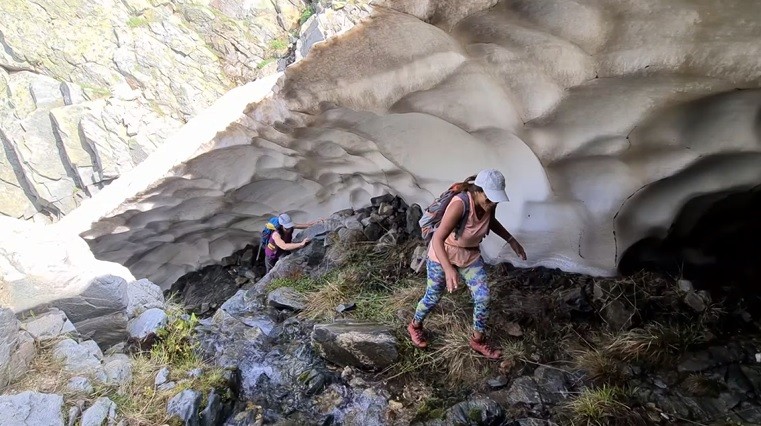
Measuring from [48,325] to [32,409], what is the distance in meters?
0.96

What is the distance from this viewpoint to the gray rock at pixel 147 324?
4.41 metres

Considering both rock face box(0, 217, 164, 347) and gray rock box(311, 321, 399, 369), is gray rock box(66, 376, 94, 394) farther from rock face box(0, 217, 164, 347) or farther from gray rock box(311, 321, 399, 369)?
gray rock box(311, 321, 399, 369)

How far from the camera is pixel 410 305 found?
431 centimetres

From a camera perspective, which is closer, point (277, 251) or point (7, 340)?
point (7, 340)

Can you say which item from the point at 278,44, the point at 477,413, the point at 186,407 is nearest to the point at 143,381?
the point at 186,407

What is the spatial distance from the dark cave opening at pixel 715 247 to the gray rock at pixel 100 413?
13.2ft

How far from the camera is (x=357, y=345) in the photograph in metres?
3.69

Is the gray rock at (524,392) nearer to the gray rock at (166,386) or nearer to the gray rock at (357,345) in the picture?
the gray rock at (357,345)

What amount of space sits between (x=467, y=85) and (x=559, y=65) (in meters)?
0.85

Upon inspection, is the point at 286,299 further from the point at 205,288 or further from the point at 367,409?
the point at 205,288

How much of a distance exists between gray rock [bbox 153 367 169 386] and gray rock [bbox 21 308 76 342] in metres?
0.94

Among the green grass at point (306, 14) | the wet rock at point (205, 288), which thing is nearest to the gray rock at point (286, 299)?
the wet rock at point (205, 288)

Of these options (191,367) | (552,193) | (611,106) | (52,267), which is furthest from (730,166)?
(52,267)

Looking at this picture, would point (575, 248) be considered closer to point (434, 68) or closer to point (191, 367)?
point (434, 68)
